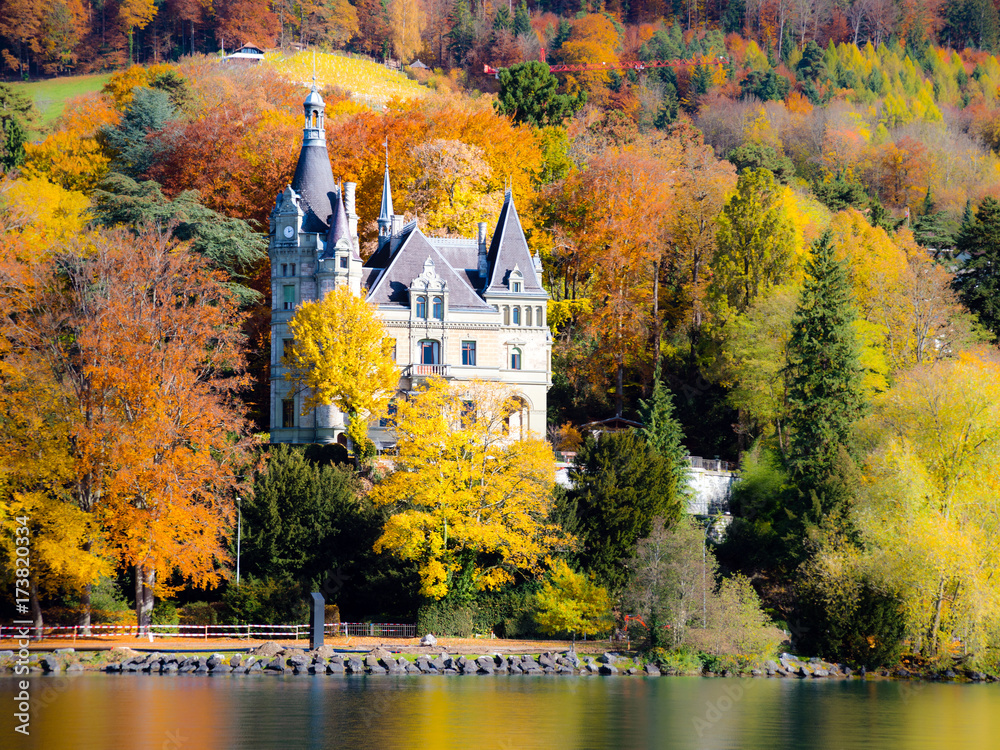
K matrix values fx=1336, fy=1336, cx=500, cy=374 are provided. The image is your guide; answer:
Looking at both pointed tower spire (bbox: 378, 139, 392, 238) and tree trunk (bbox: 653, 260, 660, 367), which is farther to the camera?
tree trunk (bbox: 653, 260, 660, 367)

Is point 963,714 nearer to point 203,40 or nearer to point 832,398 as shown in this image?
point 832,398

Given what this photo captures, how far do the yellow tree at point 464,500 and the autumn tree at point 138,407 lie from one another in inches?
268

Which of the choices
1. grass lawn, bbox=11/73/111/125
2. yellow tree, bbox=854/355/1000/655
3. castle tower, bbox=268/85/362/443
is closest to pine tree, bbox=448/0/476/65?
grass lawn, bbox=11/73/111/125

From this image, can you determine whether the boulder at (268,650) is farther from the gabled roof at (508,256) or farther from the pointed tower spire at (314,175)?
the gabled roof at (508,256)

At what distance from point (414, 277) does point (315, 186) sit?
287 inches

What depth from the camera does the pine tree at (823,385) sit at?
53844 millimetres

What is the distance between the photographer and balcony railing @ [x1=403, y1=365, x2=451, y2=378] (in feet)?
205

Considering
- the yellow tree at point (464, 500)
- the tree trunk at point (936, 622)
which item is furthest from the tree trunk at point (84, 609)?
the tree trunk at point (936, 622)

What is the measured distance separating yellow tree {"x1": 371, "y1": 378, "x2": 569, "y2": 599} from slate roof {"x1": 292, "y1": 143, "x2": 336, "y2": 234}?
1465cm

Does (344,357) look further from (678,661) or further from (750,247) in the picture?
(750,247)

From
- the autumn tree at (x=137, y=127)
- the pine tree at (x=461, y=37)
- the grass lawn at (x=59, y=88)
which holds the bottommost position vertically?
the autumn tree at (x=137, y=127)

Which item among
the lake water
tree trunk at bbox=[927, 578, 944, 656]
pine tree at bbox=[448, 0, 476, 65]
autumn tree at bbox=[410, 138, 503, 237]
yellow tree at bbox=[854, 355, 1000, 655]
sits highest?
pine tree at bbox=[448, 0, 476, 65]

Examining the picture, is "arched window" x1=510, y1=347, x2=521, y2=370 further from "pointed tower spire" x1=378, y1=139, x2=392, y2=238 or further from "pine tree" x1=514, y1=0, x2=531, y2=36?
"pine tree" x1=514, y1=0, x2=531, y2=36

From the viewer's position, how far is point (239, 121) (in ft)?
250
